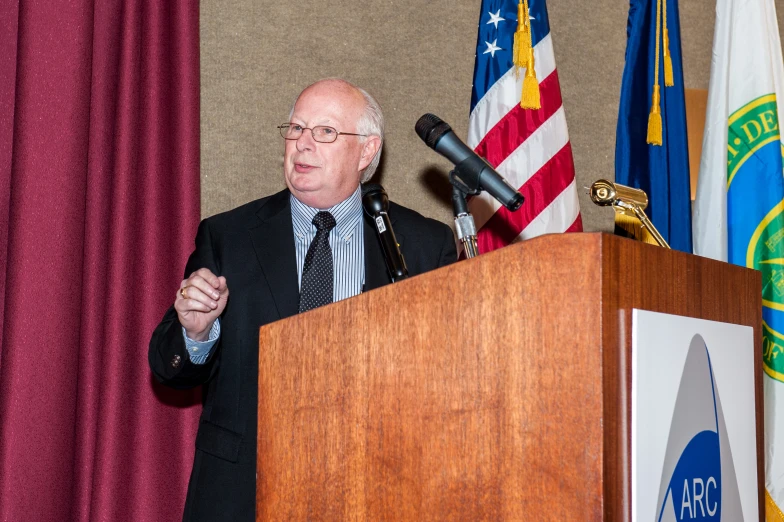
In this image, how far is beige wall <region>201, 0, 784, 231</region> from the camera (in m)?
3.28

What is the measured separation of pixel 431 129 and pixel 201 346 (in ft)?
2.75

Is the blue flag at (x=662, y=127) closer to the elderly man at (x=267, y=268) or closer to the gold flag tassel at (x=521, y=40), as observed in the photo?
the gold flag tassel at (x=521, y=40)

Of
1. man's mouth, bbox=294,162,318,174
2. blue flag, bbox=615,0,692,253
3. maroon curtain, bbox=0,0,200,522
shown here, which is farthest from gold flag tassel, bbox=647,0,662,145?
maroon curtain, bbox=0,0,200,522

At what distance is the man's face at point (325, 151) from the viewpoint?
2379mm

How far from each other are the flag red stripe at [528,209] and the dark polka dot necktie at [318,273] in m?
1.05

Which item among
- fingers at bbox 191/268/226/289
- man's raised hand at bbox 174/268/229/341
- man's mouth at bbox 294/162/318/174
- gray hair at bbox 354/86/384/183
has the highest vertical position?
gray hair at bbox 354/86/384/183

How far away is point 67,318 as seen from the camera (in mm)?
2723

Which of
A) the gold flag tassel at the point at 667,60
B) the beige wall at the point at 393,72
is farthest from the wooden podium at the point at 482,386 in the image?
the gold flag tassel at the point at 667,60

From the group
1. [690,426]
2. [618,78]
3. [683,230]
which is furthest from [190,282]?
[618,78]

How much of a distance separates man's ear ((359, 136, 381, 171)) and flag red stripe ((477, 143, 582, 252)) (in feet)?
2.43

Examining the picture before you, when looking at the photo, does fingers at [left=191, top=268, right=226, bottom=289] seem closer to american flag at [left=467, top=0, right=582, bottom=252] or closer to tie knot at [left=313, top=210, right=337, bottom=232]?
tie knot at [left=313, top=210, right=337, bottom=232]

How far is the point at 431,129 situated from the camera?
161 centimetres

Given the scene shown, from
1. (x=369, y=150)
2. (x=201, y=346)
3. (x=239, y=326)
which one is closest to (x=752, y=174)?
(x=369, y=150)

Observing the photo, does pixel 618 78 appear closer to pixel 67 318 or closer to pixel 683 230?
pixel 683 230
